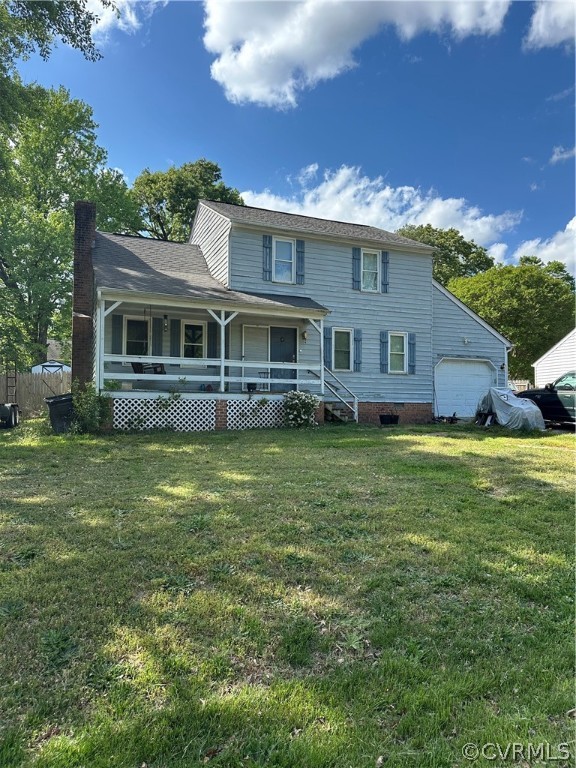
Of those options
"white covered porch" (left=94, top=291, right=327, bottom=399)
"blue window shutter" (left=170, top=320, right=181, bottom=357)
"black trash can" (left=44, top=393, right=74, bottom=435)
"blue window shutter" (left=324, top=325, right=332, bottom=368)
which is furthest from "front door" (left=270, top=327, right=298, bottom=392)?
"black trash can" (left=44, top=393, right=74, bottom=435)

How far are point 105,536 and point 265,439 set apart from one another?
6469mm

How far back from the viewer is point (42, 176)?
2531cm

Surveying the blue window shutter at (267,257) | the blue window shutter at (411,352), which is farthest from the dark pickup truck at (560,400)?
the blue window shutter at (267,257)

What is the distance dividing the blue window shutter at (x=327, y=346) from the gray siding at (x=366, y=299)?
0.24 m

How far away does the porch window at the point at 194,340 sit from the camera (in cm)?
1427

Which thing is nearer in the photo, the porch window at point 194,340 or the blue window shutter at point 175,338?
the blue window shutter at point 175,338

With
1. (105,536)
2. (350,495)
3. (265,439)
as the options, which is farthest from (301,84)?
(105,536)

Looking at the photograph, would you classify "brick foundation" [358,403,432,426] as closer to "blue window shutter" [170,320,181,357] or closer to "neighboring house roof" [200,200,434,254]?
"neighboring house roof" [200,200,434,254]

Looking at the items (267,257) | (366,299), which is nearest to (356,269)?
(366,299)

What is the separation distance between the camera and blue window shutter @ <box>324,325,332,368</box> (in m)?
15.3

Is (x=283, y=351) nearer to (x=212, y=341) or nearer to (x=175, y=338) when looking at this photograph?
(x=212, y=341)

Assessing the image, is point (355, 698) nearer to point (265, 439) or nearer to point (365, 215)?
point (265, 439)

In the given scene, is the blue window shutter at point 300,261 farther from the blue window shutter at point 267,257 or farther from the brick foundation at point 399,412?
the brick foundation at point 399,412

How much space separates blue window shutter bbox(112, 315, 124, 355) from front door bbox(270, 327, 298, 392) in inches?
182
